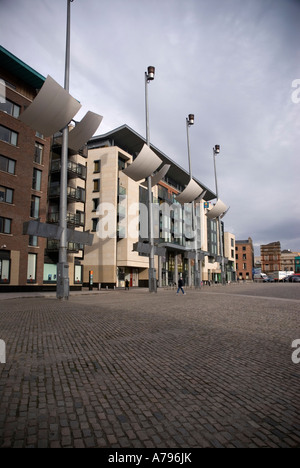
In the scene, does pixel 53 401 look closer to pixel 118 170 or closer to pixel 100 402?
pixel 100 402

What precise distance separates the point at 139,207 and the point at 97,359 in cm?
4226

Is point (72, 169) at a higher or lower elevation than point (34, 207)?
higher

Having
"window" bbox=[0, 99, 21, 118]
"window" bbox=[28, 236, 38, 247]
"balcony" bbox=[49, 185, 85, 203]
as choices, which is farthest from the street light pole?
"balcony" bbox=[49, 185, 85, 203]

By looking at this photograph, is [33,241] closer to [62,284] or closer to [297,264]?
[62,284]

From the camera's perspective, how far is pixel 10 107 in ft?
96.3

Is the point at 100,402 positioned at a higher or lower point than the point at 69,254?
lower

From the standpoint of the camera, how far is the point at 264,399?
3812 millimetres

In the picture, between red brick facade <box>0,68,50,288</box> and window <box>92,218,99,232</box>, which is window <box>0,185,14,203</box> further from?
window <box>92,218,99,232</box>

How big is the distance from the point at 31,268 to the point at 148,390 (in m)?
28.1

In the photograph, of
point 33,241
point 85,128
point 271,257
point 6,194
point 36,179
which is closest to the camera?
point 85,128

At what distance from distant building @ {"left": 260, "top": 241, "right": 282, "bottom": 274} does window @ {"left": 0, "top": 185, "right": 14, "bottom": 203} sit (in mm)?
129715

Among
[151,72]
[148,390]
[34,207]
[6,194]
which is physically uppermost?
[151,72]

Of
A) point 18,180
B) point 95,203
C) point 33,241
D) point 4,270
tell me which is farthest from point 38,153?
point 95,203

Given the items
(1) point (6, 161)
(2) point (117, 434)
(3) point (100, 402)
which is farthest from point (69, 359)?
(1) point (6, 161)
